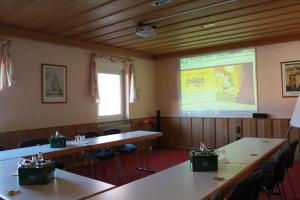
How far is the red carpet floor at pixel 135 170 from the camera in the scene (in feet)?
14.3

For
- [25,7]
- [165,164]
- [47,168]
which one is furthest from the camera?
[165,164]

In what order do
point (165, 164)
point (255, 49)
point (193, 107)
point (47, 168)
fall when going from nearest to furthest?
1. point (47, 168)
2. point (165, 164)
3. point (255, 49)
4. point (193, 107)

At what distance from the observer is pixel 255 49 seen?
587 cm

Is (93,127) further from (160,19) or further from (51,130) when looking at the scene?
(160,19)

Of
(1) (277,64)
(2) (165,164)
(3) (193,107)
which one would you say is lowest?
(2) (165,164)

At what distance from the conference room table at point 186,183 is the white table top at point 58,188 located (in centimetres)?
12

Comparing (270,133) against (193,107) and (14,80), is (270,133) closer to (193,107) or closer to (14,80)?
(193,107)

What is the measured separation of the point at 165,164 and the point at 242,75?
269 cm

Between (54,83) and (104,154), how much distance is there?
175 centimetres

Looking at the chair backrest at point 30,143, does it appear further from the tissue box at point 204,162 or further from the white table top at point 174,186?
the tissue box at point 204,162

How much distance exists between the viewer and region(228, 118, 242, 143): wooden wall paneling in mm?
6044

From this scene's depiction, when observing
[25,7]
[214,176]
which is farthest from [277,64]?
[25,7]

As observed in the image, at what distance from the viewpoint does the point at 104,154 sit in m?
4.32

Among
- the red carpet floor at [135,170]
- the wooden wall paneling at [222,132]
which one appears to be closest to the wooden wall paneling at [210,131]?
the wooden wall paneling at [222,132]
